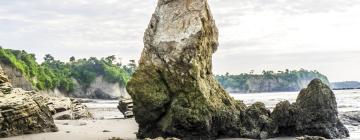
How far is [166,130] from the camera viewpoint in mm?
22047

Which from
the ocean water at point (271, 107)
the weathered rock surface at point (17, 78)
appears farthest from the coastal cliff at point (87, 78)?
the ocean water at point (271, 107)

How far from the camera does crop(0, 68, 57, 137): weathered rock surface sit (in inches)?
837

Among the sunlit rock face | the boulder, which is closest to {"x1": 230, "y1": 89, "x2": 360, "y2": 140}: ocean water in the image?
the sunlit rock face

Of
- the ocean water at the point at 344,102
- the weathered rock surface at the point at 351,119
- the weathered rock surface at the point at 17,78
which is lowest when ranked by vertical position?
the ocean water at the point at 344,102

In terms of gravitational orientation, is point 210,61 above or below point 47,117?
above

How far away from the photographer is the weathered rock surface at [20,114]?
69.7ft

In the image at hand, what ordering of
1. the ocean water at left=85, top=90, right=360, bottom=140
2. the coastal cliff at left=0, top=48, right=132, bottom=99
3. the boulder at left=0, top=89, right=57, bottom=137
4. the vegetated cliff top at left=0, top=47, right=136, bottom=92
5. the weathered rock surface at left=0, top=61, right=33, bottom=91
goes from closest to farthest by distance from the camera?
the boulder at left=0, top=89, right=57, bottom=137 < the ocean water at left=85, top=90, right=360, bottom=140 < the weathered rock surface at left=0, top=61, right=33, bottom=91 < the vegetated cliff top at left=0, top=47, right=136, bottom=92 < the coastal cliff at left=0, top=48, right=132, bottom=99

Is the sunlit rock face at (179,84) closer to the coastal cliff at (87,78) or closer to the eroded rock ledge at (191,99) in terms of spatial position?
the eroded rock ledge at (191,99)

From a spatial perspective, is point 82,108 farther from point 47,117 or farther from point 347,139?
point 347,139

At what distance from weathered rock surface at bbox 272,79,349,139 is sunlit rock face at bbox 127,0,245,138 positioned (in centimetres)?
209

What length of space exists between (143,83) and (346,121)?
13.3 meters

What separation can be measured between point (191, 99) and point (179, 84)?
0.93 metres

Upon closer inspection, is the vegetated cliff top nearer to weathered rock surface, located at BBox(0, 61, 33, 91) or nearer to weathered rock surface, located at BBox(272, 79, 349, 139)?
weathered rock surface, located at BBox(0, 61, 33, 91)

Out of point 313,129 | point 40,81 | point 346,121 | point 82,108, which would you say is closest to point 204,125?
point 313,129
